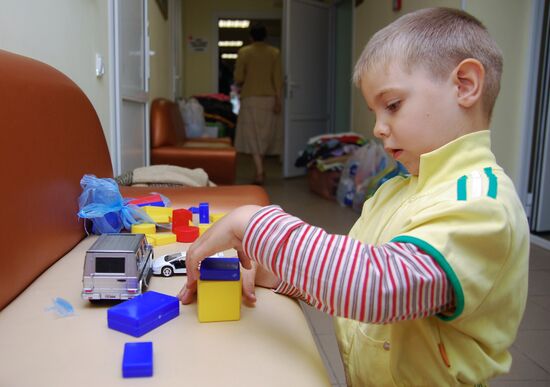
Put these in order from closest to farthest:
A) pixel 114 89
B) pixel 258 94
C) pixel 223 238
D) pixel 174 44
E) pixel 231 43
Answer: pixel 223 238
pixel 114 89
pixel 258 94
pixel 174 44
pixel 231 43

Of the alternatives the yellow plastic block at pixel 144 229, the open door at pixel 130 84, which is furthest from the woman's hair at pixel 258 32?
the yellow plastic block at pixel 144 229

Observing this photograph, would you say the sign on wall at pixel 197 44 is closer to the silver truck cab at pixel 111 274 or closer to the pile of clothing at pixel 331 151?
the pile of clothing at pixel 331 151

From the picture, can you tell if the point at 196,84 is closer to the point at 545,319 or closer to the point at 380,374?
the point at 545,319

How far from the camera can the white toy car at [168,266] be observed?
1022 millimetres

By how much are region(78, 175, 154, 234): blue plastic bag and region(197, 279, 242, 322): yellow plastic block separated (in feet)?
2.07

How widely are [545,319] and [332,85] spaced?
5.09 metres

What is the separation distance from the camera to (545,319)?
7.22ft

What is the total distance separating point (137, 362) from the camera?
2.10ft

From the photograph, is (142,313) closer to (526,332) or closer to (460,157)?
(460,157)

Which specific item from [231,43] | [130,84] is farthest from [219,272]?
[231,43]

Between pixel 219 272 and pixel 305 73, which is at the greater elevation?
pixel 305 73

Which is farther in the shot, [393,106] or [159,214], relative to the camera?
[159,214]

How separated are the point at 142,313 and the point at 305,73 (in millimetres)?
5910

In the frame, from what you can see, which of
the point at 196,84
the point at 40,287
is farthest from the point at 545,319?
the point at 196,84
